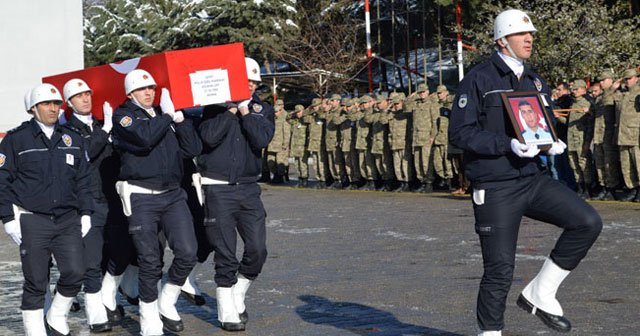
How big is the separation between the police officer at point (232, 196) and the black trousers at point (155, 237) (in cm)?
24

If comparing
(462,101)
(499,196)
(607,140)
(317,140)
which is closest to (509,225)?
(499,196)

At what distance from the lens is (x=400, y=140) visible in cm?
2362

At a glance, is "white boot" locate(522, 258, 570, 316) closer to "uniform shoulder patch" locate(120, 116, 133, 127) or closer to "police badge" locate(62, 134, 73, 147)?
"uniform shoulder patch" locate(120, 116, 133, 127)

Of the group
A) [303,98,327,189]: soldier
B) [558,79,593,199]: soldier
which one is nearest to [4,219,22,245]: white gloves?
[558,79,593,199]: soldier

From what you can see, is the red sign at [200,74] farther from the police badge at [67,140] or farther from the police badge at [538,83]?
the police badge at [538,83]

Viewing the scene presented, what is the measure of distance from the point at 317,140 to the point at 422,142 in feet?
16.5

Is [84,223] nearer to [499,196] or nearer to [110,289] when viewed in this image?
[110,289]

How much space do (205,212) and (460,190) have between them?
42.1ft

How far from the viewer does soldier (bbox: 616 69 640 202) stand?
17.8 metres

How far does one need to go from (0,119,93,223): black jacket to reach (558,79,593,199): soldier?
462 inches

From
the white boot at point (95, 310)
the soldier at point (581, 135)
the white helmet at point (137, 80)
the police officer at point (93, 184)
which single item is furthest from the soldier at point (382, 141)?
the white helmet at point (137, 80)

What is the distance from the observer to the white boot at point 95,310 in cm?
959

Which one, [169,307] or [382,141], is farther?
[382,141]

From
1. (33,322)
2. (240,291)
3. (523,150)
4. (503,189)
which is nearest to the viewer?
(523,150)
